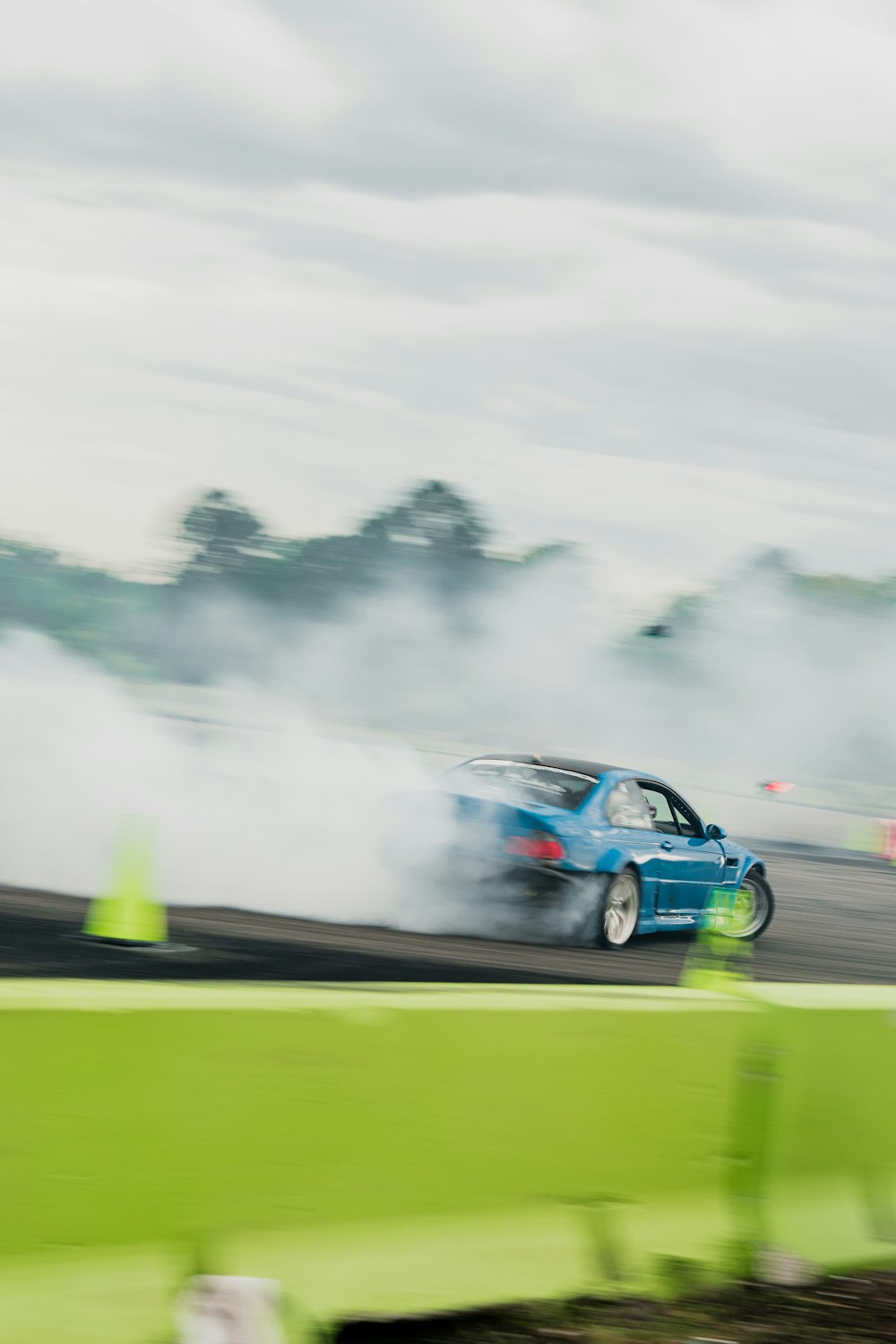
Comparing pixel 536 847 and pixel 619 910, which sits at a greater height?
pixel 536 847

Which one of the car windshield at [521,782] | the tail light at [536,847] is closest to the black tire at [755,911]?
the car windshield at [521,782]

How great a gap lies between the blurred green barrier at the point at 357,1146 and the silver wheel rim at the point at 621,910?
7.72 metres

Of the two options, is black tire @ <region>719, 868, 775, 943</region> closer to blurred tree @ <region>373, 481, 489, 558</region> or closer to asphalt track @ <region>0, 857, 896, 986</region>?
asphalt track @ <region>0, 857, 896, 986</region>

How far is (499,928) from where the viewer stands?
1216cm

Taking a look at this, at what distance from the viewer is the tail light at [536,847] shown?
11.9 m

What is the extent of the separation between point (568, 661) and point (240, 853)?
37392 millimetres

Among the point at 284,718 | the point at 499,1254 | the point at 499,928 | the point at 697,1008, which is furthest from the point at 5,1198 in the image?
the point at 284,718

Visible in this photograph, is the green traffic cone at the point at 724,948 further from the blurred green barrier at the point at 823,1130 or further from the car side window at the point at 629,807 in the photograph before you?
the blurred green barrier at the point at 823,1130

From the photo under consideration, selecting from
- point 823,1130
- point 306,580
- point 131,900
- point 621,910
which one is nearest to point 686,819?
point 621,910

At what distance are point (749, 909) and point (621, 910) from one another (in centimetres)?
209

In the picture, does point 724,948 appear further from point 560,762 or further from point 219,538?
point 219,538

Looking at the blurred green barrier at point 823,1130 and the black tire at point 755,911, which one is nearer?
the blurred green barrier at point 823,1130

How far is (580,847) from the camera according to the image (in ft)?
39.1

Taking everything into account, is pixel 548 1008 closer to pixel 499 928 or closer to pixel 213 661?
pixel 499 928
